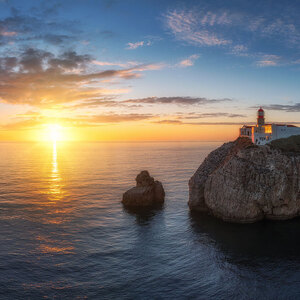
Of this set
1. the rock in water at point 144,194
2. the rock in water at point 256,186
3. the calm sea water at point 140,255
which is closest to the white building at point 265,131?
the rock in water at point 256,186

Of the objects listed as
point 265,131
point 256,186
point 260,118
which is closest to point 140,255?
point 256,186

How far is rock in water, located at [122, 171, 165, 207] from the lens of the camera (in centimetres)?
5006

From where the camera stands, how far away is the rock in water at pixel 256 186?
39.4 meters

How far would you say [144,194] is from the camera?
50.6 meters

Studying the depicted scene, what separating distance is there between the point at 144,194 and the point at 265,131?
4645 cm

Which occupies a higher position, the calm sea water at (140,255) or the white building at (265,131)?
the white building at (265,131)

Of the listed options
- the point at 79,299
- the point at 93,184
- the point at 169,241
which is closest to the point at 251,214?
the point at 169,241

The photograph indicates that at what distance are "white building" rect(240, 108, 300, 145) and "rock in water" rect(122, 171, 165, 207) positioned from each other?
3923 centimetres

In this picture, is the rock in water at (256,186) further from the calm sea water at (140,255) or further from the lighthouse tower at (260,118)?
the lighthouse tower at (260,118)

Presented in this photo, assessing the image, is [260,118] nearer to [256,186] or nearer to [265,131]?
[265,131]

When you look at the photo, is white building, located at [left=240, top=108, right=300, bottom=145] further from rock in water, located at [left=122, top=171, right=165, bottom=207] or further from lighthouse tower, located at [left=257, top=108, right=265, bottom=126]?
rock in water, located at [left=122, top=171, right=165, bottom=207]

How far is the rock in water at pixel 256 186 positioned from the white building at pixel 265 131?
114 ft

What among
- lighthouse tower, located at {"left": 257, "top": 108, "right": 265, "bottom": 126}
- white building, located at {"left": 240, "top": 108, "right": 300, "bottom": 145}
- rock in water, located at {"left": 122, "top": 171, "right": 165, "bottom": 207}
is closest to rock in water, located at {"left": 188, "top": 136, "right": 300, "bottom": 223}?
rock in water, located at {"left": 122, "top": 171, "right": 165, "bottom": 207}

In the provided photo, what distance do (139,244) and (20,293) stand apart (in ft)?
44.6
